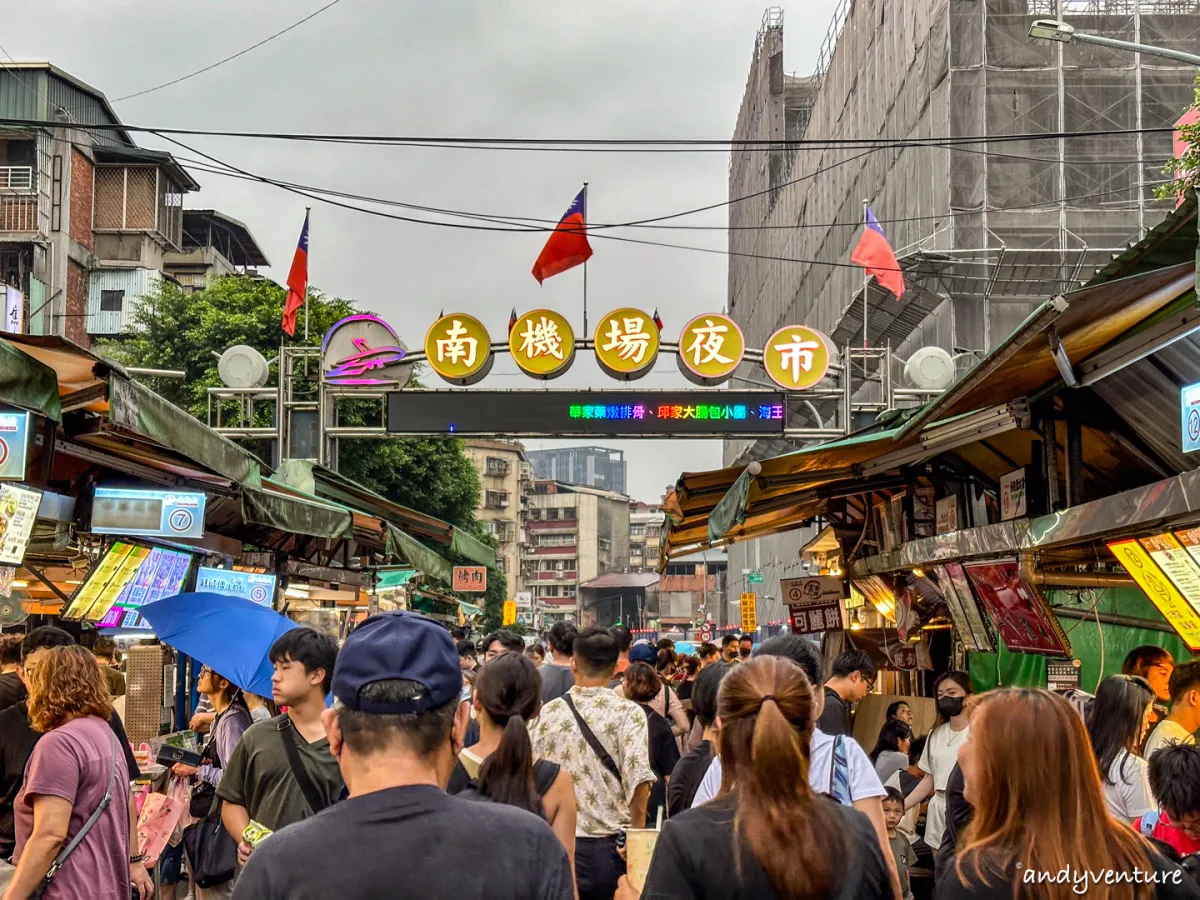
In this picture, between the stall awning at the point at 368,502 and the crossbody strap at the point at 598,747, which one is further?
the stall awning at the point at 368,502

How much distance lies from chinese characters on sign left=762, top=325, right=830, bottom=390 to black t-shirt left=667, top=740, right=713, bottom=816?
1484 cm

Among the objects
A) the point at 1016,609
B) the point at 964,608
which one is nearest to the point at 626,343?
the point at 964,608

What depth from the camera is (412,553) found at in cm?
1467

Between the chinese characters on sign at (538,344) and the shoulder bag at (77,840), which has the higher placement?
the chinese characters on sign at (538,344)

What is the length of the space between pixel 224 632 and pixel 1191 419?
14.5 feet

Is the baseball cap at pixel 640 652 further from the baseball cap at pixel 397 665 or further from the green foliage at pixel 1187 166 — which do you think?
the green foliage at pixel 1187 166

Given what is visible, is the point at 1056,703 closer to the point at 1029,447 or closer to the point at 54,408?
the point at 54,408

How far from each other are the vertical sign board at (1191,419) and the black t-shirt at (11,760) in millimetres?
4652

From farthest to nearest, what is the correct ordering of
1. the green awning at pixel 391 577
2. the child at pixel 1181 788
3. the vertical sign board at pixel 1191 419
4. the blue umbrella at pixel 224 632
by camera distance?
the green awning at pixel 391 577, the blue umbrella at pixel 224 632, the vertical sign board at pixel 1191 419, the child at pixel 1181 788

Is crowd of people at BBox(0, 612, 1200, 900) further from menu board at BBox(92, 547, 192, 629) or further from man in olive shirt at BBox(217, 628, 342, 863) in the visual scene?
menu board at BBox(92, 547, 192, 629)

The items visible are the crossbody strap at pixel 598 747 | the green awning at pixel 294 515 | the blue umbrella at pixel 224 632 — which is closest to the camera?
the crossbody strap at pixel 598 747

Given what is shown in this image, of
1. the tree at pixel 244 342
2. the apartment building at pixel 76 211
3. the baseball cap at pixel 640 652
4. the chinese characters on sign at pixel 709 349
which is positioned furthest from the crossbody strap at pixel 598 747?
the apartment building at pixel 76 211

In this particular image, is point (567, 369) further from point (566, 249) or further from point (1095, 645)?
point (1095, 645)

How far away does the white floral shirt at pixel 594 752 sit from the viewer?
5484 mm
